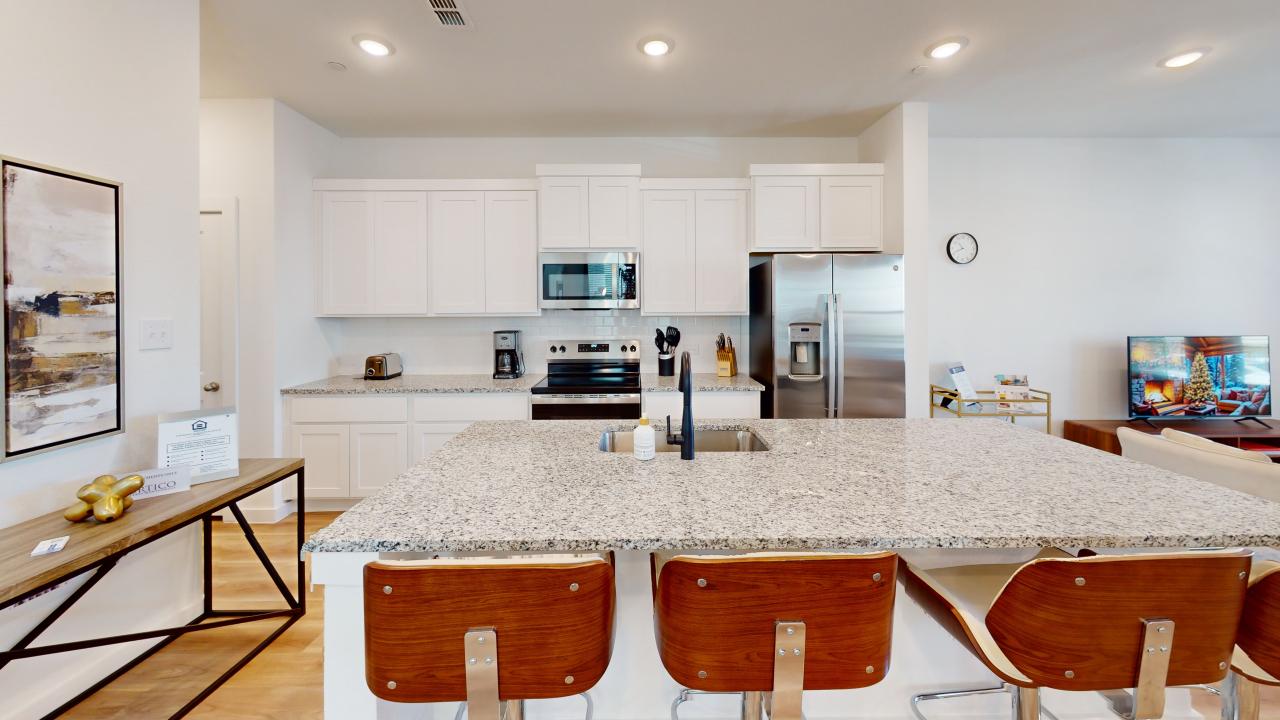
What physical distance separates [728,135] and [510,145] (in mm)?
1623

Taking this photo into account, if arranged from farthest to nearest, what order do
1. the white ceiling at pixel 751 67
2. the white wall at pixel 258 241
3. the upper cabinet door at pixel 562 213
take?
the upper cabinet door at pixel 562 213, the white wall at pixel 258 241, the white ceiling at pixel 751 67

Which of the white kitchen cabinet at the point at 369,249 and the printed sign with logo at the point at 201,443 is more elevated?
the white kitchen cabinet at the point at 369,249

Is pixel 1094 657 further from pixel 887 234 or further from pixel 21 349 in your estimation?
pixel 887 234

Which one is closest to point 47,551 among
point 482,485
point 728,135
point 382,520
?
point 382,520

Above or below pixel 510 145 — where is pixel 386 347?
below

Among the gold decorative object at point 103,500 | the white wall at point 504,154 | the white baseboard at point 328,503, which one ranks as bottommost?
the white baseboard at point 328,503

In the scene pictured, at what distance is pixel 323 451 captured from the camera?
3344 millimetres

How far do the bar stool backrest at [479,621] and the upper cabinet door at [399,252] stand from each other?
10.2 feet

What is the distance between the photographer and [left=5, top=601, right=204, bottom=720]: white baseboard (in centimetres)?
163

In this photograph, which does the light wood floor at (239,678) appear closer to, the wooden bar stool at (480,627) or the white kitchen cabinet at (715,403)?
the wooden bar stool at (480,627)

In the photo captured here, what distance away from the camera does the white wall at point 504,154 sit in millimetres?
3932

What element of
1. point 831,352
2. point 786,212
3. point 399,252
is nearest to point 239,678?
point 399,252

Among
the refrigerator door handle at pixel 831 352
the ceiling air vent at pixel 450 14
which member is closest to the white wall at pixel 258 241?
the ceiling air vent at pixel 450 14

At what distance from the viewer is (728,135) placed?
12.8 ft
